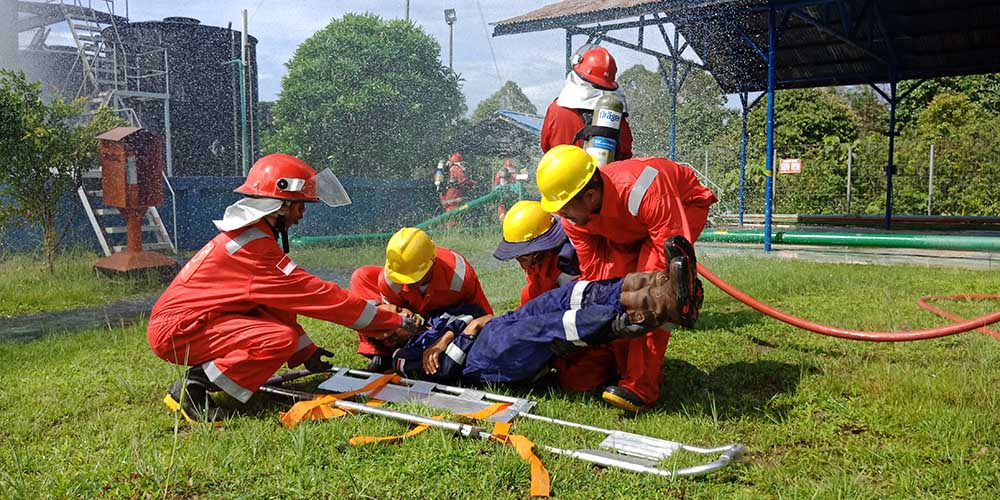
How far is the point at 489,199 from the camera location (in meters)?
16.1

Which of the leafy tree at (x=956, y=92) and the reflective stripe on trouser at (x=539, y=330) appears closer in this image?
the reflective stripe on trouser at (x=539, y=330)

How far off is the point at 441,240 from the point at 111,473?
10.7 meters

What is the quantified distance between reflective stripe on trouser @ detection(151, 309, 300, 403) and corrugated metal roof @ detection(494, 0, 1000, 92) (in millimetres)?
8425

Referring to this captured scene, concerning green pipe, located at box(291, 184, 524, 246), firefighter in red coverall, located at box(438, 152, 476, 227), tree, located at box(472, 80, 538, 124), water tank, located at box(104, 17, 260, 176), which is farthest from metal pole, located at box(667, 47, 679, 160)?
tree, located at box(472, 80, 538, 124)

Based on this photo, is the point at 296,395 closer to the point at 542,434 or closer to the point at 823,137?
the point at 542,434

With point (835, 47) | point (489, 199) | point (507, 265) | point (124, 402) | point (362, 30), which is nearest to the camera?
point (124, 402)

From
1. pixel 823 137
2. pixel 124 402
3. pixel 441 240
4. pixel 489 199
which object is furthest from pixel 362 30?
pixel 124 402

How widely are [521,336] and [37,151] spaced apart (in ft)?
24.3

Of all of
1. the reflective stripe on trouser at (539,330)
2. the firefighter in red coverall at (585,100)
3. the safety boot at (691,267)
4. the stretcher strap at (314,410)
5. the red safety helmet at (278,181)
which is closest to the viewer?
the safety boot at (691,267)

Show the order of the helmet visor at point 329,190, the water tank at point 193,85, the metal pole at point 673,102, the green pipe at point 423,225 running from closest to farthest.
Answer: the helmet visor at point 329,190, the green pipe at point 423,225, the metal pole at point 673,102, the water tank at point 193,85

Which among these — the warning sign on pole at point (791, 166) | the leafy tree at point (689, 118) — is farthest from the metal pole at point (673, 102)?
the leafy tree at point (689, 118)

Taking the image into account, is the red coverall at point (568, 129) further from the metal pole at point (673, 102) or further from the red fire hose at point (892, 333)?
the metal pole at point (673, 102)

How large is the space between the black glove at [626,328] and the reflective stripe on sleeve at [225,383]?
1834 mm

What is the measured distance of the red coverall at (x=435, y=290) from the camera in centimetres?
455
